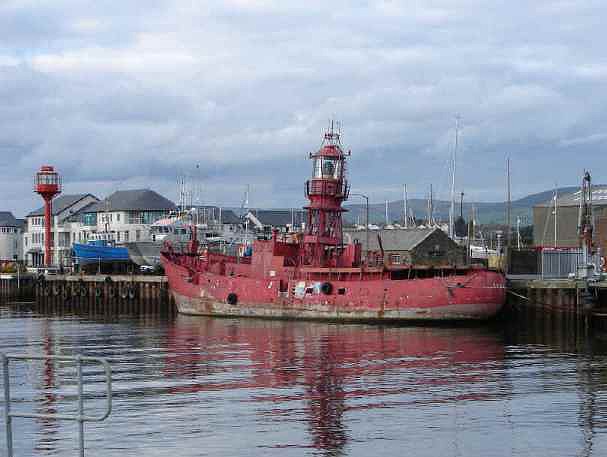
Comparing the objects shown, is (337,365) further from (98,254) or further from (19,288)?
(98,254)

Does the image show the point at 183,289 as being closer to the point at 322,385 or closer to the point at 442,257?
the point at 442,257

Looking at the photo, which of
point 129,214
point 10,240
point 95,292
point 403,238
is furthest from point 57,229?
point 403,238

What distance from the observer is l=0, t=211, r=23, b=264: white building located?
137 metres

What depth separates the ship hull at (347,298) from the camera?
51.3m

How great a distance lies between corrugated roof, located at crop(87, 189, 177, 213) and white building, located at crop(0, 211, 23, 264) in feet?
84.5

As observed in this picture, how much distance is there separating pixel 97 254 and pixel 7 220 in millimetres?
51751

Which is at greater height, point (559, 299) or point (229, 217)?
point (229, 217)

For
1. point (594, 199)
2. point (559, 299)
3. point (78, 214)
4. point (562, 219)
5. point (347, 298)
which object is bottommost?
point (347, 298)

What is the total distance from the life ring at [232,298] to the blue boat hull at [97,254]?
32929mm

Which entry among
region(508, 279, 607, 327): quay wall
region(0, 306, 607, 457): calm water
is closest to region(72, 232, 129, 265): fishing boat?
region(0, 306, 607, 457): calm water

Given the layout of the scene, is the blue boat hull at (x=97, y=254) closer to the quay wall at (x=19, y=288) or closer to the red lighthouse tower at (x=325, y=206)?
the quay wall at (x=19, y=288)

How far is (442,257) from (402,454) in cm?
5670

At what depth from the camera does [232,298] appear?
6072 centimetres

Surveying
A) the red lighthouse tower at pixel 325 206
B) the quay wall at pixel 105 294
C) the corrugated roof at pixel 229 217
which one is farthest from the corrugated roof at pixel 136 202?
the red lighthouse tower at pixel 325 206
